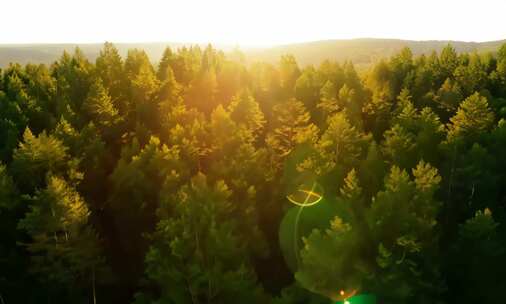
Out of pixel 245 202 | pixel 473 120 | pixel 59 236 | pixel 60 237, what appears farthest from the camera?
pixel 473 120

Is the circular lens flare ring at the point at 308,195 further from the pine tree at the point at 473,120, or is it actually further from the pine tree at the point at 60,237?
the pine tree at the point at 60,237

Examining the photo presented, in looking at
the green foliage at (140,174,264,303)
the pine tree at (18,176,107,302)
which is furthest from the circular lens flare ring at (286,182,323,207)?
the pine tree at (18,176,107,302)

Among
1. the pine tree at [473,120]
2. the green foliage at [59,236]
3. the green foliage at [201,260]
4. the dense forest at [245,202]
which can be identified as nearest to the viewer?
the dense forest at [245,202]

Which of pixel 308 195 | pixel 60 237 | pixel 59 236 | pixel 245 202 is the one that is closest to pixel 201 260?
pixel 245 202

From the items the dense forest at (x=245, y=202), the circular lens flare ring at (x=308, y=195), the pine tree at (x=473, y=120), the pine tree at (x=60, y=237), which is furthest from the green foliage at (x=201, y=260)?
the pine tree at (x=473, y=120)

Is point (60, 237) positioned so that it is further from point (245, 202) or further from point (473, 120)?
point (473, 120)

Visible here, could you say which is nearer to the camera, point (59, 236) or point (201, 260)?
point (201, 260)

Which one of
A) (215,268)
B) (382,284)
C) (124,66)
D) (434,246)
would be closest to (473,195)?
(434,246)

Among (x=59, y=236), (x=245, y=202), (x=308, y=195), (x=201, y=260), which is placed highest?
(x=308, y=195)
